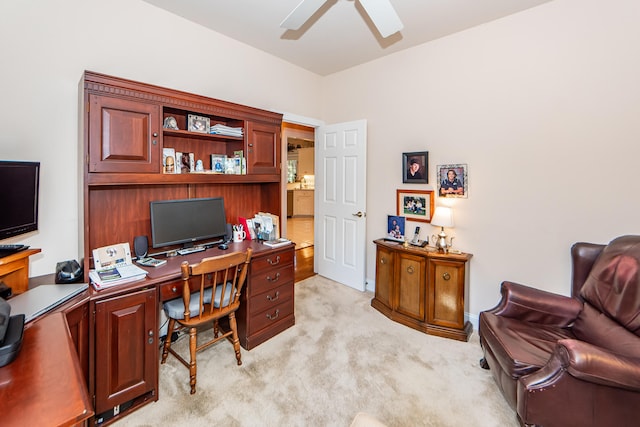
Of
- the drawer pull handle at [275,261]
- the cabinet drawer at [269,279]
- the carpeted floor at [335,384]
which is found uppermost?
the drawer pull handle at [275,261]

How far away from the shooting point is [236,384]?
1.99m

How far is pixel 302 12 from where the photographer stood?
1869 mm

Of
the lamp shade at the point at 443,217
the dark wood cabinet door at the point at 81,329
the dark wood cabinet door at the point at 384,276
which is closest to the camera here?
the dark wood cabinet door at the point at 81,329

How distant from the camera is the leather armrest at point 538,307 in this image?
199cm

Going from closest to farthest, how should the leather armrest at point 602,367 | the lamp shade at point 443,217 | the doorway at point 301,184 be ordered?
1. the leather armrest at point 602,367
2. the lamp shade at point 443,217
3. the doorway at point 301,184

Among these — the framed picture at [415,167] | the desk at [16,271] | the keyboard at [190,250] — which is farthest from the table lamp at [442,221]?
the desk at [16,271]

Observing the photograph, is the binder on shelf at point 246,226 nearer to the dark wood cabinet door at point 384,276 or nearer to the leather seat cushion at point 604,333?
the dark wood cabinet door at point 384,276

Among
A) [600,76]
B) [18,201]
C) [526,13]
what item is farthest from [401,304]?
[18,201]

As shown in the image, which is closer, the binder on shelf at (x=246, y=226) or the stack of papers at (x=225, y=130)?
the stack of papers at (x=225, y=130)

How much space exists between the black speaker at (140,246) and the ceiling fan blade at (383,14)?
2170mm

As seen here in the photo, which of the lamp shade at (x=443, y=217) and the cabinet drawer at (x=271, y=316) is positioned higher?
the lamp shade at (x=443, y=217)

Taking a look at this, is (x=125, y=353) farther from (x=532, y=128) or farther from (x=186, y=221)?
(x=532, y=128)

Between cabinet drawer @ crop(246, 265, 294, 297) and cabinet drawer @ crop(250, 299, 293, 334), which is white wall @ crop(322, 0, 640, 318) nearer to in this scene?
cabinet drawer @ crop(246, 265, 294, 297)

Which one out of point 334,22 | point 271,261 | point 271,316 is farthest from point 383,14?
point 271,316
